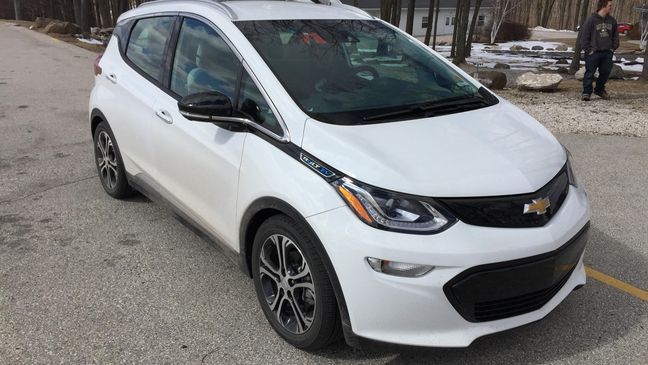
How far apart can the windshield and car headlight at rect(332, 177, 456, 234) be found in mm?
589

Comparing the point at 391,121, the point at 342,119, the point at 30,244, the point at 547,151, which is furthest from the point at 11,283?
the point at 547,151

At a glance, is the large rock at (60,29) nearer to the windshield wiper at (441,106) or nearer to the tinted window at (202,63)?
the tinted window at (202,63)

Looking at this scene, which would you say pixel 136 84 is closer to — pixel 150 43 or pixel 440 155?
pixel 150 43

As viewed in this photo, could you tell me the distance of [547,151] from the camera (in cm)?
306

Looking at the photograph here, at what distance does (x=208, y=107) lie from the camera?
9.96 ft

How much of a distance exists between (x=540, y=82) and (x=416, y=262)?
1004 cm

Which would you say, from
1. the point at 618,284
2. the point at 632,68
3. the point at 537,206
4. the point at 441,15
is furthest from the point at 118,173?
the point at 441,15

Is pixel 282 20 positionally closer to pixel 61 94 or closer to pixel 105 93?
pixel 105 93

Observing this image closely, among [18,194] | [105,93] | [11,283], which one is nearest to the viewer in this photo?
[11,283]

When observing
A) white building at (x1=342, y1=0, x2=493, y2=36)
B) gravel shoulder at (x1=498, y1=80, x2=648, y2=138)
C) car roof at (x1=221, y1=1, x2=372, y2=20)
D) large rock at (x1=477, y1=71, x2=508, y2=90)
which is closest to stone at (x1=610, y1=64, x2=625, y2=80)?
gravel shoulder at (x1=498, y1=80, x2=648, y2=138)

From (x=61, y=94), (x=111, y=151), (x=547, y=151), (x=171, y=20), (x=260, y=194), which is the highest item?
(x=171, y=20)

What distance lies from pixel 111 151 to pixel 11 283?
1.55m

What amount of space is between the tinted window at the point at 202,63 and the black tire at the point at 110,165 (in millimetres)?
1237

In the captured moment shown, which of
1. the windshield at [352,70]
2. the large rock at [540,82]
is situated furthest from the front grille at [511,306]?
the large rock at [540,82]
